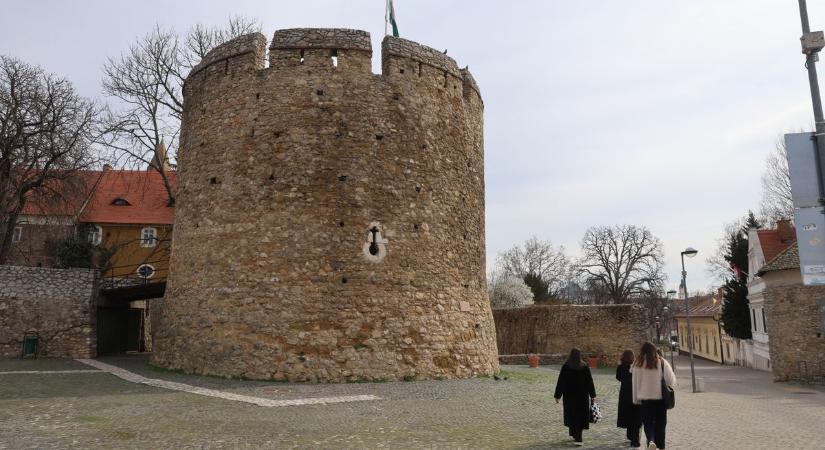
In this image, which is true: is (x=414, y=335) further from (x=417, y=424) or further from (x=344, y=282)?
(x=417, y=424)

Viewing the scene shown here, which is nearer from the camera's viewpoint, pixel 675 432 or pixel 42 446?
pixel 42 446

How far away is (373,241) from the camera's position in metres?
12.5

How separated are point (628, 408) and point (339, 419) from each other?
12.8 feet

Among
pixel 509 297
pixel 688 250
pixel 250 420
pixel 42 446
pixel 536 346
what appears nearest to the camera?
pixel 42 446

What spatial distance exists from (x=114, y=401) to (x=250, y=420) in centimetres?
299

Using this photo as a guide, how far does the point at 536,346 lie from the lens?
24.7m

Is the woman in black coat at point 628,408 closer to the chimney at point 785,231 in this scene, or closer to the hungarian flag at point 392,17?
the hungarian flag at point 392,17

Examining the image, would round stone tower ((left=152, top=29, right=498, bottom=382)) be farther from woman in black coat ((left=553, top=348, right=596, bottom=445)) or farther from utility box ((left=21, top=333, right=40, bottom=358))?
woman in black coat ((left=553, top=348, right=596, bottom=445))

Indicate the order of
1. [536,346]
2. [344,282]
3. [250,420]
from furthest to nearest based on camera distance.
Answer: [536,346]
[344,282]
[250,420]

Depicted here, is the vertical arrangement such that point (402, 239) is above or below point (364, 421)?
above

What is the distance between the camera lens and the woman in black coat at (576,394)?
7031 millimetres

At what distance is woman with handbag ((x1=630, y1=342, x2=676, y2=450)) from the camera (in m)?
6.64

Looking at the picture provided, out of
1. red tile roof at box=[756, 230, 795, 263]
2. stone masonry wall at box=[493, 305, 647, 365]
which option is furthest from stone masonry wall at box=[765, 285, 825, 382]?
red tile roof at box=[756, 230, 795, 263]

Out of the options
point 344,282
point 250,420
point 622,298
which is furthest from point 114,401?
point 622,298
